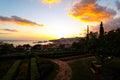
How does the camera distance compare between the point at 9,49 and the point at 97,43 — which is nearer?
the point at 97,43

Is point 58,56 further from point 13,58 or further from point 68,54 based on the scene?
point 13,58

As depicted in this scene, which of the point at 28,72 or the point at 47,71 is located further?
the point at 47,71

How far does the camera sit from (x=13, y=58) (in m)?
38.8

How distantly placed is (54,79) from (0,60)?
66.6 ft

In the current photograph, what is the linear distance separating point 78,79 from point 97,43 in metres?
12.5

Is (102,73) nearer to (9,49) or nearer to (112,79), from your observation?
(112,79)

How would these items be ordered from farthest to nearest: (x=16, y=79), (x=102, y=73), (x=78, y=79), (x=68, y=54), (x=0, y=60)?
(x=68, y=54) → (x=0, y=60) → (x=102, y=73) → (x=78, y=79) → (x=16, y=79)

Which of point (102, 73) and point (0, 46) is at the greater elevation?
point (0, 46)

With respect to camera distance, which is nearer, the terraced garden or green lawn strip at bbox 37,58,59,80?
the terraced garden

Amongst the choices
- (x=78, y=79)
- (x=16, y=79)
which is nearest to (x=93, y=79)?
(x=78, y=79)

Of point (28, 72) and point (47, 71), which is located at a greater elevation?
point (28, 72)

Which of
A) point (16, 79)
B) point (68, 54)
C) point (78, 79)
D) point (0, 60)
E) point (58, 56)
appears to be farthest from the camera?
point (68, 54)

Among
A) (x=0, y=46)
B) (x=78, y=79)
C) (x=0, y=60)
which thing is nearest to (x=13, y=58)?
(x=0, y=60)

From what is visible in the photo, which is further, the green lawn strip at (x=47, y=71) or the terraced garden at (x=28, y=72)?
the green lawn strip at (x=47, y=71)
